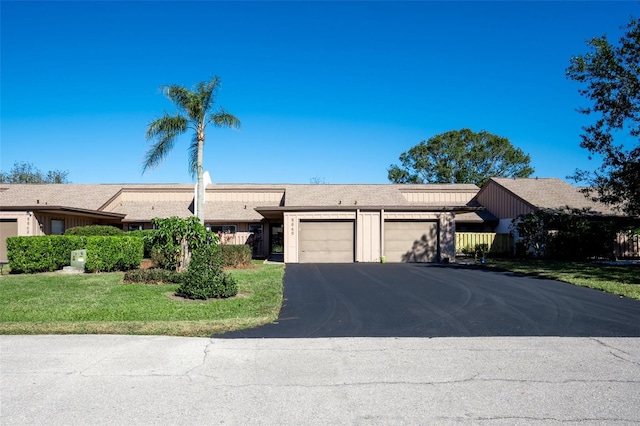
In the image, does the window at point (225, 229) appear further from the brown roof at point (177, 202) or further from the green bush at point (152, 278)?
the green bush at point (152, 278)

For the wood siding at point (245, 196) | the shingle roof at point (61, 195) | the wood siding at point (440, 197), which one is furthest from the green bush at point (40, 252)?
the wood siding at point (440, 197)

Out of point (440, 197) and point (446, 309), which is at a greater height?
point (440, 197)

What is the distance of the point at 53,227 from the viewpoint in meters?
23.8

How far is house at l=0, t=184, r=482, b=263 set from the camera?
2231 cm

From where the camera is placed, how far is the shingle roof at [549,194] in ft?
86.2

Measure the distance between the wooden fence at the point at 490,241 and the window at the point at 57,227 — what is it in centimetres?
2248

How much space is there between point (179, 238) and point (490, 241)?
18536mm

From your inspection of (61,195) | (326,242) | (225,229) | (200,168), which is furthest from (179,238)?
(61,195)

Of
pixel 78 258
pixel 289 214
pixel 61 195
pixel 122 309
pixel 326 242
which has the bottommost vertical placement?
pixel 122 309

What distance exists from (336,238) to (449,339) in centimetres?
1586

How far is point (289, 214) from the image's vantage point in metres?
22.3

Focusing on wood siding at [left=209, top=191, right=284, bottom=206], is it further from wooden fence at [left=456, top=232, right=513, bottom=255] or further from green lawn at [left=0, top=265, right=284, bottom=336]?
green lawn at [left=0, top=265, right=284, bottom=336]

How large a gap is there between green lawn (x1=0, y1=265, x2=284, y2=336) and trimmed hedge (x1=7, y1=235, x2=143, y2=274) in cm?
252

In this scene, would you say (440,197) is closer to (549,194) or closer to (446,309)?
(549,194)
